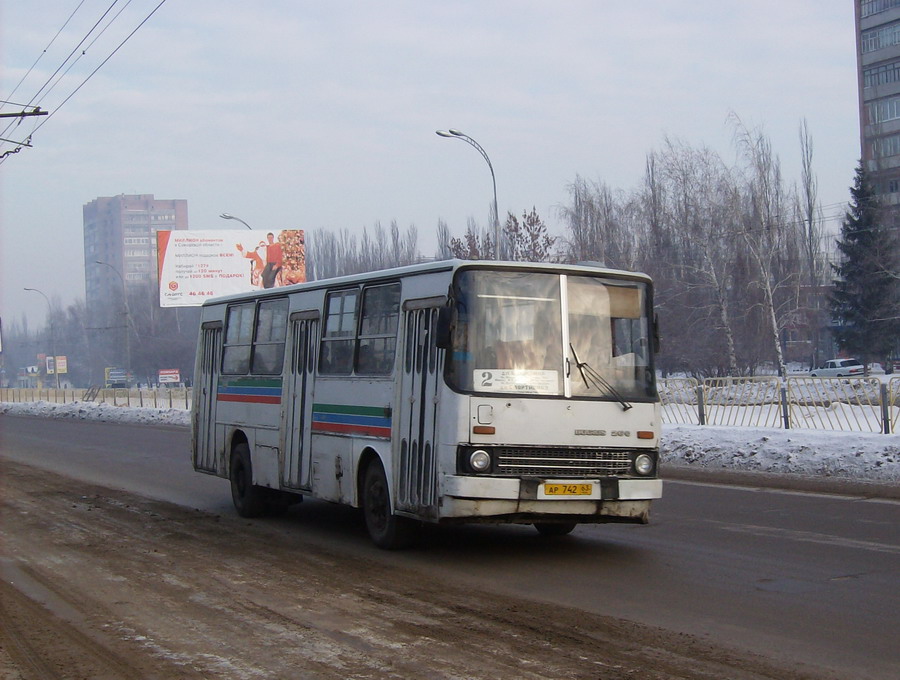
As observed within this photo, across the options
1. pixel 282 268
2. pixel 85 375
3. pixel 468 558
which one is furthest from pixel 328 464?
pixel 85 375

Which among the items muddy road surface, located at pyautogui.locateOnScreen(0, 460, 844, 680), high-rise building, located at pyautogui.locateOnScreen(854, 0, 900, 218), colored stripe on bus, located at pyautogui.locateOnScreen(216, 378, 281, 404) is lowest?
muddy road surface, located at pyautogui.locateOnScreen(0, 460, 844, 680)

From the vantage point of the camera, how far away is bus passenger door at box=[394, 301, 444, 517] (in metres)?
9.55

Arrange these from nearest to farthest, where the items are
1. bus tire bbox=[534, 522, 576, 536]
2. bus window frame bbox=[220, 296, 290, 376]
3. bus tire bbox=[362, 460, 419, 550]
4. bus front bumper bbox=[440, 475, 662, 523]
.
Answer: bus front bumper bbox=[440, 475, 662, 523] → bus tire bbox=[362, 460, 419, 550] → bus tire bbox=[534, 522, 576, 536] → bus window frame bbox=[220, 296, 290, 376]

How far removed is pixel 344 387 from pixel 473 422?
7.85 feet

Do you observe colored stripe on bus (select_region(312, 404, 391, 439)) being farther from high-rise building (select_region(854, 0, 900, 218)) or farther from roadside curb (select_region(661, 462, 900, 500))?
high-rise building (select_region(854, 0, 900, 218))

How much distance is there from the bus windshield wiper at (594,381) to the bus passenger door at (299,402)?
3516 mm

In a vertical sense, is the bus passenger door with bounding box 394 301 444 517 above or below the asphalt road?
above

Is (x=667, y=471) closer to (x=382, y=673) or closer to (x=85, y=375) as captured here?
(x=382, y=673)

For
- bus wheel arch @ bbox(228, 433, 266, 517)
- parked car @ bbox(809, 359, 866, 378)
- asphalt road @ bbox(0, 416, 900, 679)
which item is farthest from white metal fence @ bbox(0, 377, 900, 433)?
parked car @ bbox(809, 359, 866, 378)

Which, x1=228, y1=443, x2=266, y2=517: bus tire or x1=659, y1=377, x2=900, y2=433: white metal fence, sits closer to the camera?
x1=228, y1=443, x2=266, y2=517: bus tire

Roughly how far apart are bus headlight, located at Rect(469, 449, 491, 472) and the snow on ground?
27.9ft

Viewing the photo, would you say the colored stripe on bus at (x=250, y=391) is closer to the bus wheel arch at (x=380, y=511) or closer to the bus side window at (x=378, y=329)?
the bus side window at (x=378, y=329)

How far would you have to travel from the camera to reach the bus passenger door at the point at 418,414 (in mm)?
9547

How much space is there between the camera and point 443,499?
30.5ft
